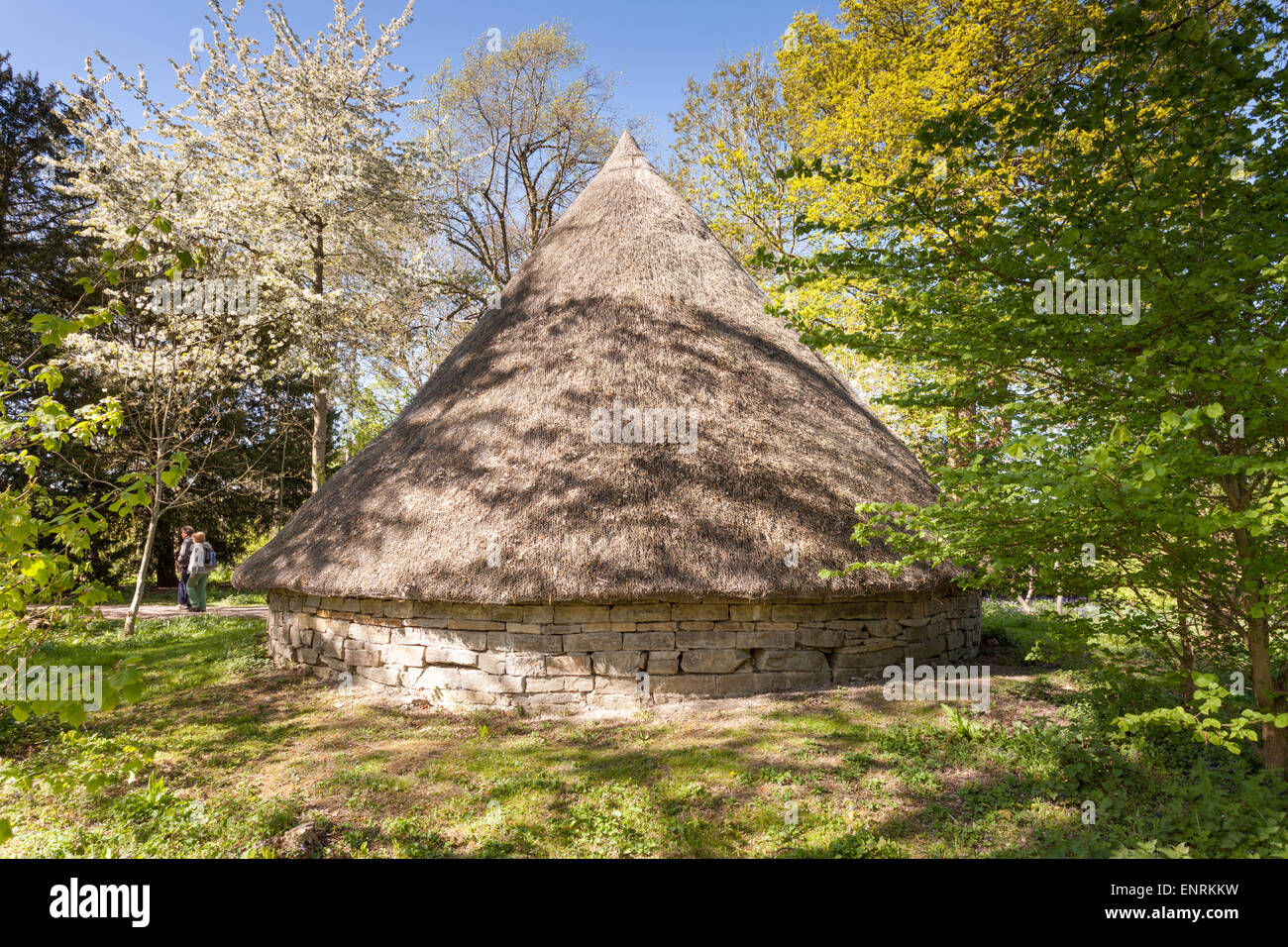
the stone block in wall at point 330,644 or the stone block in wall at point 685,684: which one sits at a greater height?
the stone block in wall at point 330,644

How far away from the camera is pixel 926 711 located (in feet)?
18.3

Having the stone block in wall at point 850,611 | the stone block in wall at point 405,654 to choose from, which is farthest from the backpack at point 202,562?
the stone block in wall at point 850,611

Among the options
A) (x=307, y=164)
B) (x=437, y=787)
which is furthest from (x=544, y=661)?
(x=307, y=164)

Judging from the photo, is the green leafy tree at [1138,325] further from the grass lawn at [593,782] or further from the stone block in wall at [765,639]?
the stone block in wall at [765,639]

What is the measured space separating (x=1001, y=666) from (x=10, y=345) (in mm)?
22121

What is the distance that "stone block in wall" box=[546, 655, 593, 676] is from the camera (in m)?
6.12

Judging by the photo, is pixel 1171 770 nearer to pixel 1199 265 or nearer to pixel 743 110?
pixel 1199 265

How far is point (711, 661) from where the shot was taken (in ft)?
20.3

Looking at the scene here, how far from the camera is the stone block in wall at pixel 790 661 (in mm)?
6277

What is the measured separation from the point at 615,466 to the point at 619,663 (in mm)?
2042

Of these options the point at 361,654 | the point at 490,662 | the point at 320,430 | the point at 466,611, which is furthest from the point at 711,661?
the point at 320,430

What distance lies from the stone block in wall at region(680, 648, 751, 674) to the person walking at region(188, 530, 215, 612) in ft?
37.3

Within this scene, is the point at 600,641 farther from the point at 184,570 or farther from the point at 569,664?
the point at 184,570

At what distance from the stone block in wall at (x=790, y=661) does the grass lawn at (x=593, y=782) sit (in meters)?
0.34
